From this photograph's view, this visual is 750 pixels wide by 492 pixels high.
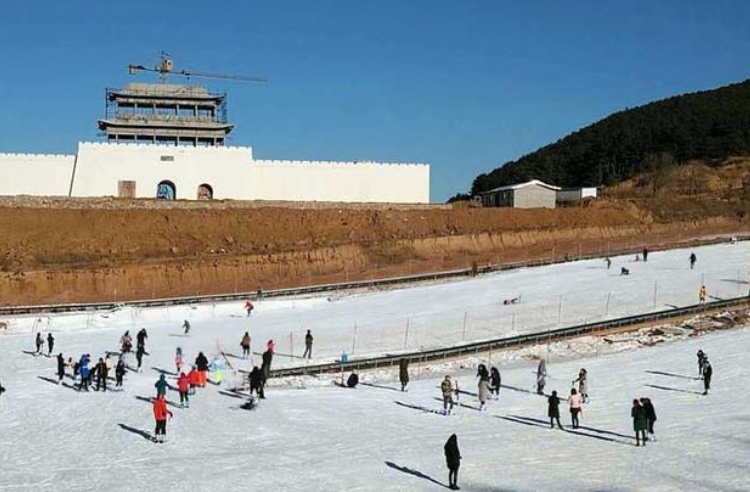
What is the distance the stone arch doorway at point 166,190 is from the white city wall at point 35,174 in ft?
21.4

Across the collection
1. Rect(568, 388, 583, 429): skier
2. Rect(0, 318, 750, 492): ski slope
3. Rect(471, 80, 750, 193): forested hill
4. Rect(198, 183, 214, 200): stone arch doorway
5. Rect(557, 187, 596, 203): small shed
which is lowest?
Rect(0, 318, 750, 492): ski slope

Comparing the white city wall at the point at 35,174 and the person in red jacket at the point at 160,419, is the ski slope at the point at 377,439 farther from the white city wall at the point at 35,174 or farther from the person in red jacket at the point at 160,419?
the white city wall at the point at 35,174

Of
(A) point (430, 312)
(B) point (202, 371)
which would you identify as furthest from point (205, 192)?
(B) point (202, 371)

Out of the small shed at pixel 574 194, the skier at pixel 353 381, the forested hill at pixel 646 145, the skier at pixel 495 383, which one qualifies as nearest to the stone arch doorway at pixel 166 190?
the small shed at pixel 574 194

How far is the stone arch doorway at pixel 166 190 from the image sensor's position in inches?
2680

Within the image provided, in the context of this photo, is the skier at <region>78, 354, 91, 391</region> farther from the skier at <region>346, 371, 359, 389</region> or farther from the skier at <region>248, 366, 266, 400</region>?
the skier at <region>346, 371, 359, 389</region>

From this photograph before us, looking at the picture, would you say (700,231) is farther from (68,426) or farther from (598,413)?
(68,426)

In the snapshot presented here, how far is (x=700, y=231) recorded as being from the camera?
234ft

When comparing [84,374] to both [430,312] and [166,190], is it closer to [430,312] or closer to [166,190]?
[430,312]

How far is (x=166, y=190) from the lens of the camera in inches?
2761

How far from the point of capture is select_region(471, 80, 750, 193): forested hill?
417ft

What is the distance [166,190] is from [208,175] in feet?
13.2

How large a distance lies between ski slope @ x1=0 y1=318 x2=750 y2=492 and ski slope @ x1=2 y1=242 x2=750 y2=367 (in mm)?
6843

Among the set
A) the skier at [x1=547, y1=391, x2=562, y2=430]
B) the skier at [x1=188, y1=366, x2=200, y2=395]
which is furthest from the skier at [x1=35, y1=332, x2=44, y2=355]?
the skier at [x1=547, y1=391, x2=562, y2=430]
